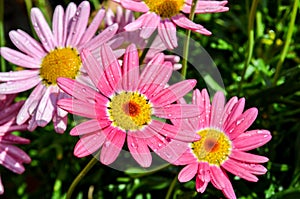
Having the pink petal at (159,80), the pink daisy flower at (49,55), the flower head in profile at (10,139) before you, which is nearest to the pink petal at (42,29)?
the pink daisy flower at (49,55)

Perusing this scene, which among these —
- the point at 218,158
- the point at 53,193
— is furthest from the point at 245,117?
the point at 53,193

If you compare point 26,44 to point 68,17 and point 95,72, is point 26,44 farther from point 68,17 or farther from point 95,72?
point 95,72

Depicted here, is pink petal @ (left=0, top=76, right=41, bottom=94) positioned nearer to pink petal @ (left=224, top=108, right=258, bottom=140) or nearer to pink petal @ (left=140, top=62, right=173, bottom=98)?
pink petal @ (left=140, top=62, right=173, bottom=98)

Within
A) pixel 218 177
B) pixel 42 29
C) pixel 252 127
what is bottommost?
pixel 252 127

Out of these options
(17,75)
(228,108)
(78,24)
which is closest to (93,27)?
(78,24)

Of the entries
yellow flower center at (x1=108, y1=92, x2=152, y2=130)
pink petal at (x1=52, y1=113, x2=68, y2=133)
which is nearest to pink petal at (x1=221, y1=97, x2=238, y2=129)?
yellow flower center at (x1=108, y1=92, x2=152, y2=130)

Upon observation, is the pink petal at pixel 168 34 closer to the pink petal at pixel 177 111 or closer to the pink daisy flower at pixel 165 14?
the pink daisy flower at pixel 165 14
